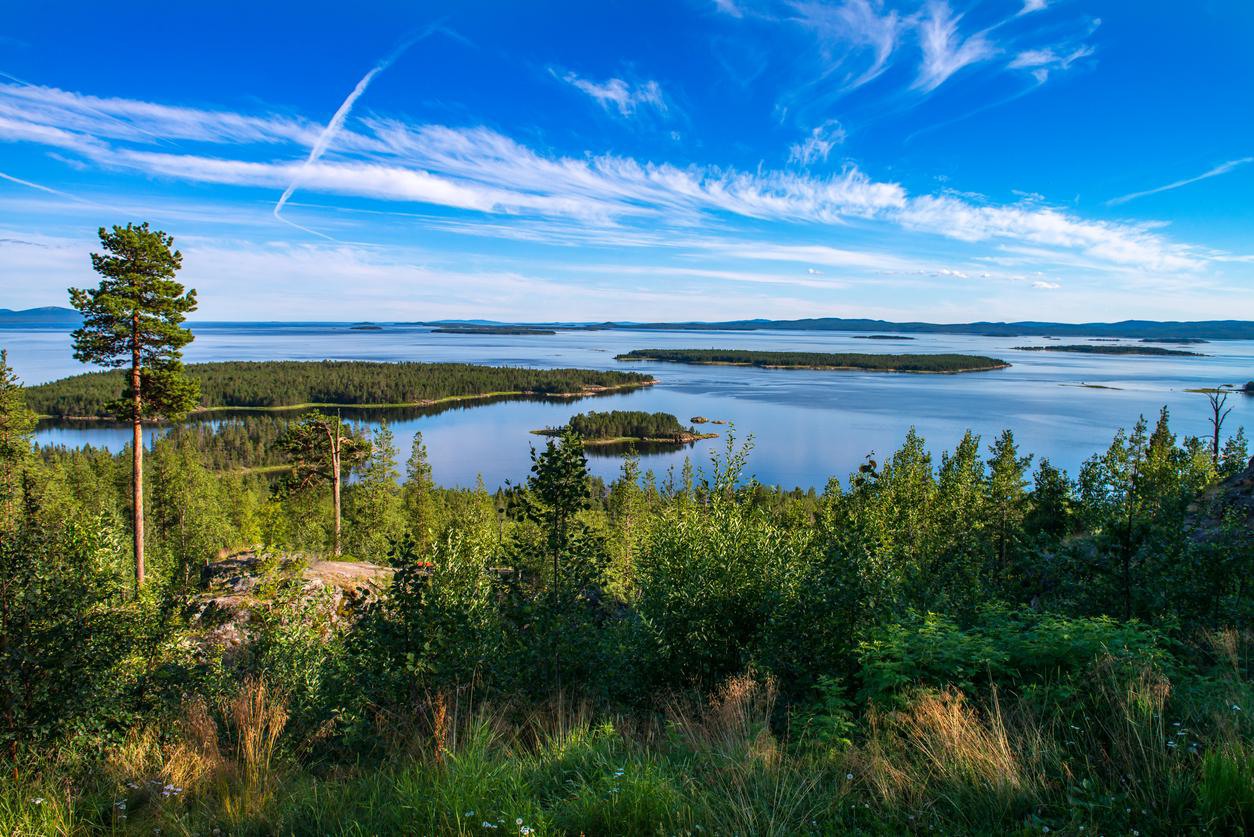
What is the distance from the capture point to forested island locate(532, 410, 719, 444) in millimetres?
102688

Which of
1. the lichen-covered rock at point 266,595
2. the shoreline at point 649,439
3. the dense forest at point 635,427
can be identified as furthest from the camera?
the dense forest at point 635,427

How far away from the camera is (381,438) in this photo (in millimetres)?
40688

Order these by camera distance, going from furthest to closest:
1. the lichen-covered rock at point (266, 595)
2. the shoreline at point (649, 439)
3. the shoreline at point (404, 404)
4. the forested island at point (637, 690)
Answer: the shoreline at point (404, 404) → the shoreline at point (649, 439) → the lichen-covered rock at point (266, 595) → the forested island at point (637, 690)

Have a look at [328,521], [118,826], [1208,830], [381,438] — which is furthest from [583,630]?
[328,521]

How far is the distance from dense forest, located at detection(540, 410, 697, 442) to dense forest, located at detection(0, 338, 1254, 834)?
91.0 meters

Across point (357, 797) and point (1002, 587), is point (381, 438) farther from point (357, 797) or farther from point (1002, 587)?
point (357, 797)

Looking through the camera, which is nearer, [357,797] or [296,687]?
[357,797]

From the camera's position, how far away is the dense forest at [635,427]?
103750mm

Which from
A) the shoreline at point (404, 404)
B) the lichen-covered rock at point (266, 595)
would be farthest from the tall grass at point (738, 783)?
the shoreline at point (404, 404)

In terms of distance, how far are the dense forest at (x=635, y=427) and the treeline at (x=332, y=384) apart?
162 ft

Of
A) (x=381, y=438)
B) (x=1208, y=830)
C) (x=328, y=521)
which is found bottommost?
(x=328, y=521)

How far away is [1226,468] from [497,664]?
127ft

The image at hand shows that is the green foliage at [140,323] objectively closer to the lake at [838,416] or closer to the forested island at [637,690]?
the forested island at [637,690]

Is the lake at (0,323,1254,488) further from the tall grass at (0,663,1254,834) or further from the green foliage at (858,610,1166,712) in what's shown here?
the tall grass at (0,663,1254,834)
